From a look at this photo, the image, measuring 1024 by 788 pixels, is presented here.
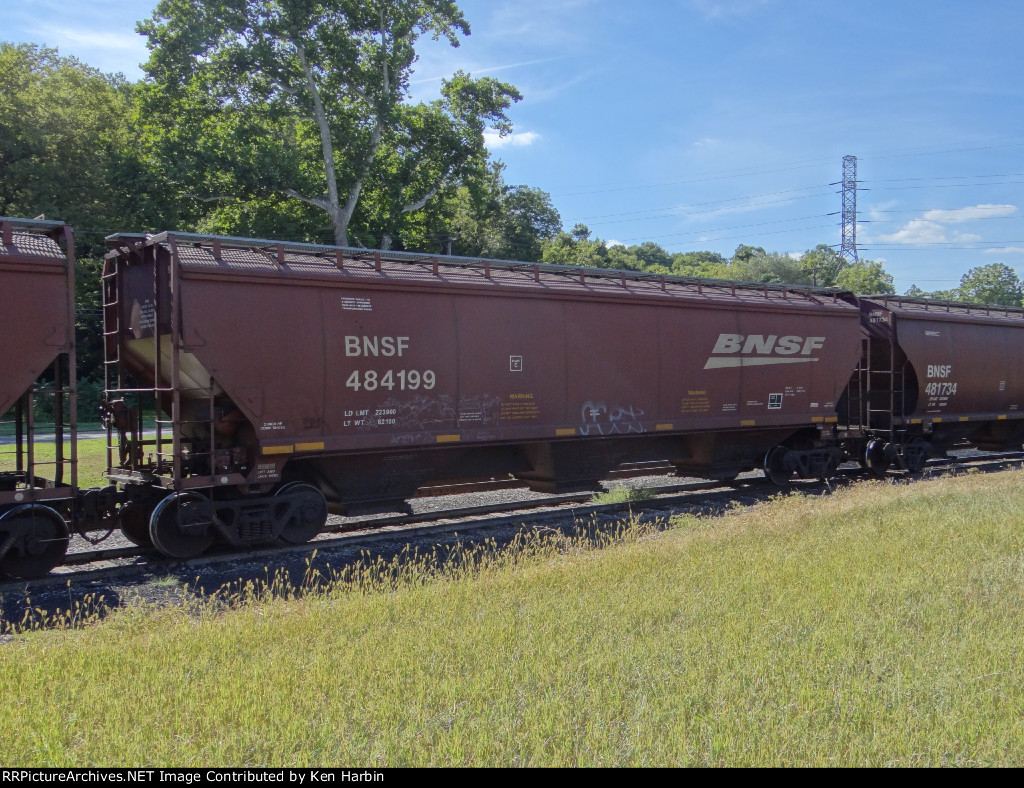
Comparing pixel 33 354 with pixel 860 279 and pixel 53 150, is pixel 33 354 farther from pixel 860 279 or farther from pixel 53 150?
pixel 860 279

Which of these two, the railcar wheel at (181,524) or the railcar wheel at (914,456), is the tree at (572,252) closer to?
the railcar wheel at (914,456)

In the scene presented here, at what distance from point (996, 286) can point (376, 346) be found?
100 m

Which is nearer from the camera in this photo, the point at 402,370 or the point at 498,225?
the point at 402,370

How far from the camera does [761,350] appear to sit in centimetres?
1469

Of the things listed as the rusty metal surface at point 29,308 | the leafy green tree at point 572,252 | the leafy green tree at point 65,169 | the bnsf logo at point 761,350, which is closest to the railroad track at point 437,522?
the rusty metal surface at point 29,308

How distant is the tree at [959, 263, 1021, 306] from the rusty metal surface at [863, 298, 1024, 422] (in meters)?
81.8

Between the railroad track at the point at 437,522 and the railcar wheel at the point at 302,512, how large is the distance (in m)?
0.15

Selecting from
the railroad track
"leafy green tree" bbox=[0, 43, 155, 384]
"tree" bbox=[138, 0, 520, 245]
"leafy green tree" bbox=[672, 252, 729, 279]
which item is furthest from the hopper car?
"leafy green tree" bbox=[672, 252, 729, 279]

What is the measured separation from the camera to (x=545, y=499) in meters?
13.4

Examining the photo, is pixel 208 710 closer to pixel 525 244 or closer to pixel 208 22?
pixel 208 22

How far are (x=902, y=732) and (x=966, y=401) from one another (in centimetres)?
1661

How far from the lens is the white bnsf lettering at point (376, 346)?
1035cm

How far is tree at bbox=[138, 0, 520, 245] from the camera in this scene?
1081 inches

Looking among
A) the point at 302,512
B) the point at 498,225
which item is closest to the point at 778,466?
the point at 302,512
